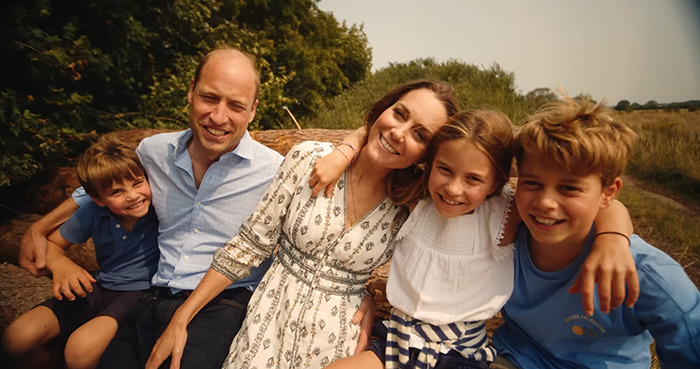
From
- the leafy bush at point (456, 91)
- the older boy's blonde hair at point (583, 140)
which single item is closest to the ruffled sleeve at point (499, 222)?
the older boy's blonde hair at point (583, 140)

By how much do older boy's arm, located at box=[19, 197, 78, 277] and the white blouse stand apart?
208 cm

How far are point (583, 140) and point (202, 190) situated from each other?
73.7 inches

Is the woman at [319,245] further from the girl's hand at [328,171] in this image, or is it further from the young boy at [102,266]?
the young boy at [102,266]

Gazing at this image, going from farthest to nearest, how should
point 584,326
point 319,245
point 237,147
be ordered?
point 237,147 → point 319,245 → point 584,326

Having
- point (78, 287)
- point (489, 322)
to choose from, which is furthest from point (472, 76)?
point (78, 287)

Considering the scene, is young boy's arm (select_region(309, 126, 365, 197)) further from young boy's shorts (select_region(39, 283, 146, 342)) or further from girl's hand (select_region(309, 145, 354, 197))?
→ young boy's shorts (select_region(39, 283, 146, 342))

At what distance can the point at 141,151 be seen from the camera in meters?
→ 2.19

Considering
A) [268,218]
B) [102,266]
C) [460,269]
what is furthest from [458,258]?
[102,266]

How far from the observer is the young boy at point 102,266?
1944 millimetres

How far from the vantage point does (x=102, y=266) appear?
2.20 metres

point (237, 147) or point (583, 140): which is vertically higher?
point (583, 140)

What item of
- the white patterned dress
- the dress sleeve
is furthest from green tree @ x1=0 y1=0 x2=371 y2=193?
the white patterned dress

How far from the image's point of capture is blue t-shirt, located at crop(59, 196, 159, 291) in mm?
2168

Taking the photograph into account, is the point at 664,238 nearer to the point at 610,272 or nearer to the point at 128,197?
the point at 610,272
